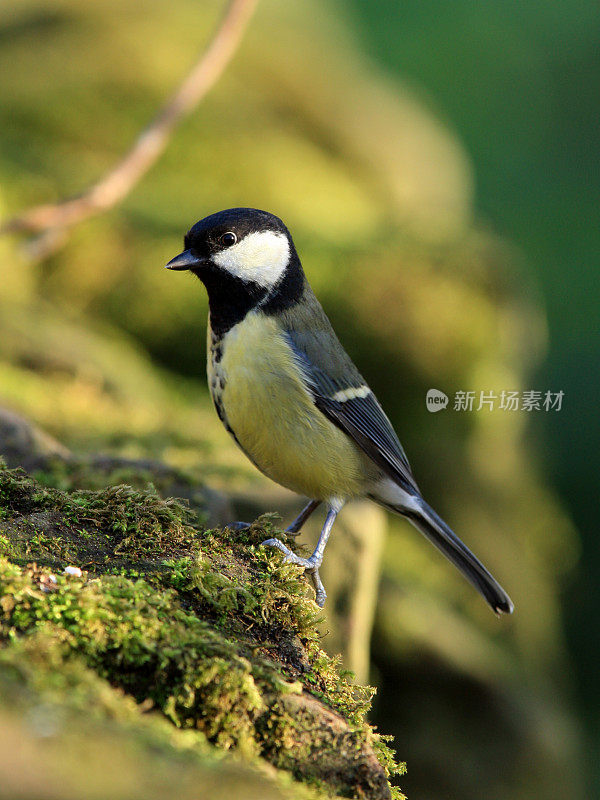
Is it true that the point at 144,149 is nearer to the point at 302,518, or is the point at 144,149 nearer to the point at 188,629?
the point at 302,518

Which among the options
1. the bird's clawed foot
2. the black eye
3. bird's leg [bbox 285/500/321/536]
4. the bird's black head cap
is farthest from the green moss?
the black eye

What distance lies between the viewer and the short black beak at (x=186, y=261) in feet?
9.39

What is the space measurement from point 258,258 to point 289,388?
51 cm

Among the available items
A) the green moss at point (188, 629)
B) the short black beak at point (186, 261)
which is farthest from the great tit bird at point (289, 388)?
the green moss at point (188, 629)

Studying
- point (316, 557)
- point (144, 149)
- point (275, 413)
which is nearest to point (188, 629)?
point (316, 557)

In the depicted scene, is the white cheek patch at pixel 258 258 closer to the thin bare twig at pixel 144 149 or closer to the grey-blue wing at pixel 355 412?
the grey-blue wing at pixel 355 412

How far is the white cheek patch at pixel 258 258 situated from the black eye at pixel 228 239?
0.01 meters

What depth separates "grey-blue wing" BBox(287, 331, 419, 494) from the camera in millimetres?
2889

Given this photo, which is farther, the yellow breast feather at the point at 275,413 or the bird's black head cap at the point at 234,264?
the bird's black head cap at the point at 234,264

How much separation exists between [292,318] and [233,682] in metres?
1.60

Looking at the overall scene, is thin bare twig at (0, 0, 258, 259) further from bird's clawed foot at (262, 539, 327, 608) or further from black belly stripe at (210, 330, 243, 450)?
bird's clawed foot at (262, 539, 327, 608)

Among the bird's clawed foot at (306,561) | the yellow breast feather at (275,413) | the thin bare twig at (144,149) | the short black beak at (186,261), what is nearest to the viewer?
the bird's clawed foot at (306,561)

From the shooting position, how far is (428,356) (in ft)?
18.8

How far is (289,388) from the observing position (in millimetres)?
2785
